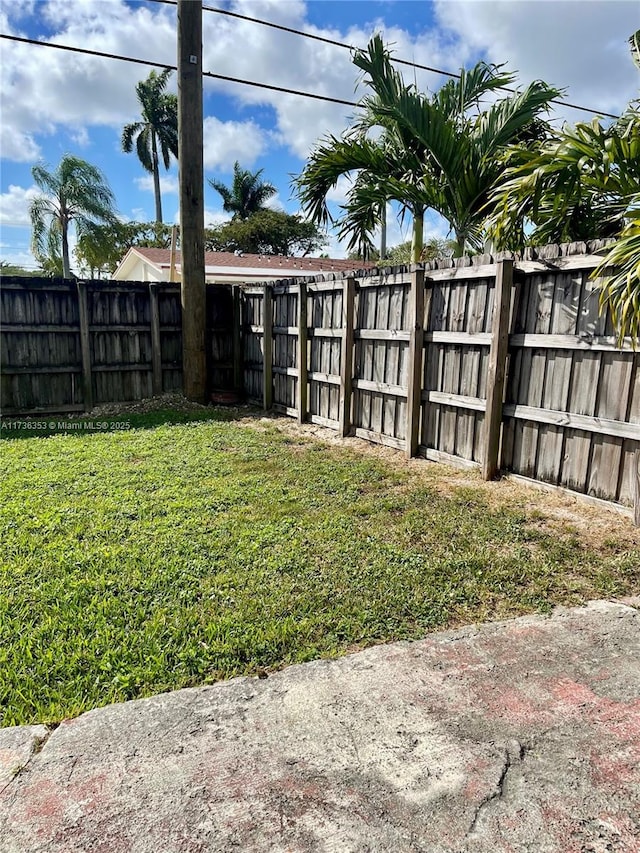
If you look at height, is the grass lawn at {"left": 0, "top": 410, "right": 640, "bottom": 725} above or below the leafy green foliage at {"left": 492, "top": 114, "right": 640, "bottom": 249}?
below

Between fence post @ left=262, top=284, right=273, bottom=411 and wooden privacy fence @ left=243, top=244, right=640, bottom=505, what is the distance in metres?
0.85

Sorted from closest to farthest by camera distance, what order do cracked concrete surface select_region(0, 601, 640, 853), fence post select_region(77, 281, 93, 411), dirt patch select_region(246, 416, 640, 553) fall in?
cracked concrete surface select_region(0, 601, 640, 853) → dirt patch select_region(246, 416, 640, 553) → fence post select_region(77, 281, 93, 411)

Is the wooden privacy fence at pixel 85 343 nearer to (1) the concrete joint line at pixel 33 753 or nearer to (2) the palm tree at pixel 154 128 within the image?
(1) the concrete joint line at pixel 33 753

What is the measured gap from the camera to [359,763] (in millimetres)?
1668

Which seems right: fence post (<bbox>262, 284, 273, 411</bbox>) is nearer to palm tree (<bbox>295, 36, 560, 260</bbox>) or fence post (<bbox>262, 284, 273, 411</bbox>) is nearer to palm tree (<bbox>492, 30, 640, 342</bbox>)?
palm tree (<bbox>295, 36, 560, 260</bbox>)

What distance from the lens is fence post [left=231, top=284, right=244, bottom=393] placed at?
8.83 metres

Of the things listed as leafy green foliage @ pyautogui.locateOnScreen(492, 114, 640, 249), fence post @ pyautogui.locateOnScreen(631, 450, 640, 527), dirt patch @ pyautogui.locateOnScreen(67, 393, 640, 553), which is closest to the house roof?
dirt patch @ pyautogui.locateOnScreen(67, 393, 640, 553)

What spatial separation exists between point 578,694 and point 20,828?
1.84 meters

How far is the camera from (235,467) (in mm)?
5055

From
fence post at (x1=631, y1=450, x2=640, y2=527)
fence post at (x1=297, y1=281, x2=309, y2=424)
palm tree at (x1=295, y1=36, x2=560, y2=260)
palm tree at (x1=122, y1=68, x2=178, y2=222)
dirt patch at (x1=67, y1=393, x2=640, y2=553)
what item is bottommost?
dirt patch at (x1=67, y1=393, x2=640, y2=553)

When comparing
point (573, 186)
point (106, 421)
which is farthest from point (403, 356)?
point (106, 421)

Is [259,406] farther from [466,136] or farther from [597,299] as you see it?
[597,299]

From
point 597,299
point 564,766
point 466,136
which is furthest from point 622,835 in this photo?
point 466,136

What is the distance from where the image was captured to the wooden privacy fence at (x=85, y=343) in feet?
24.8
